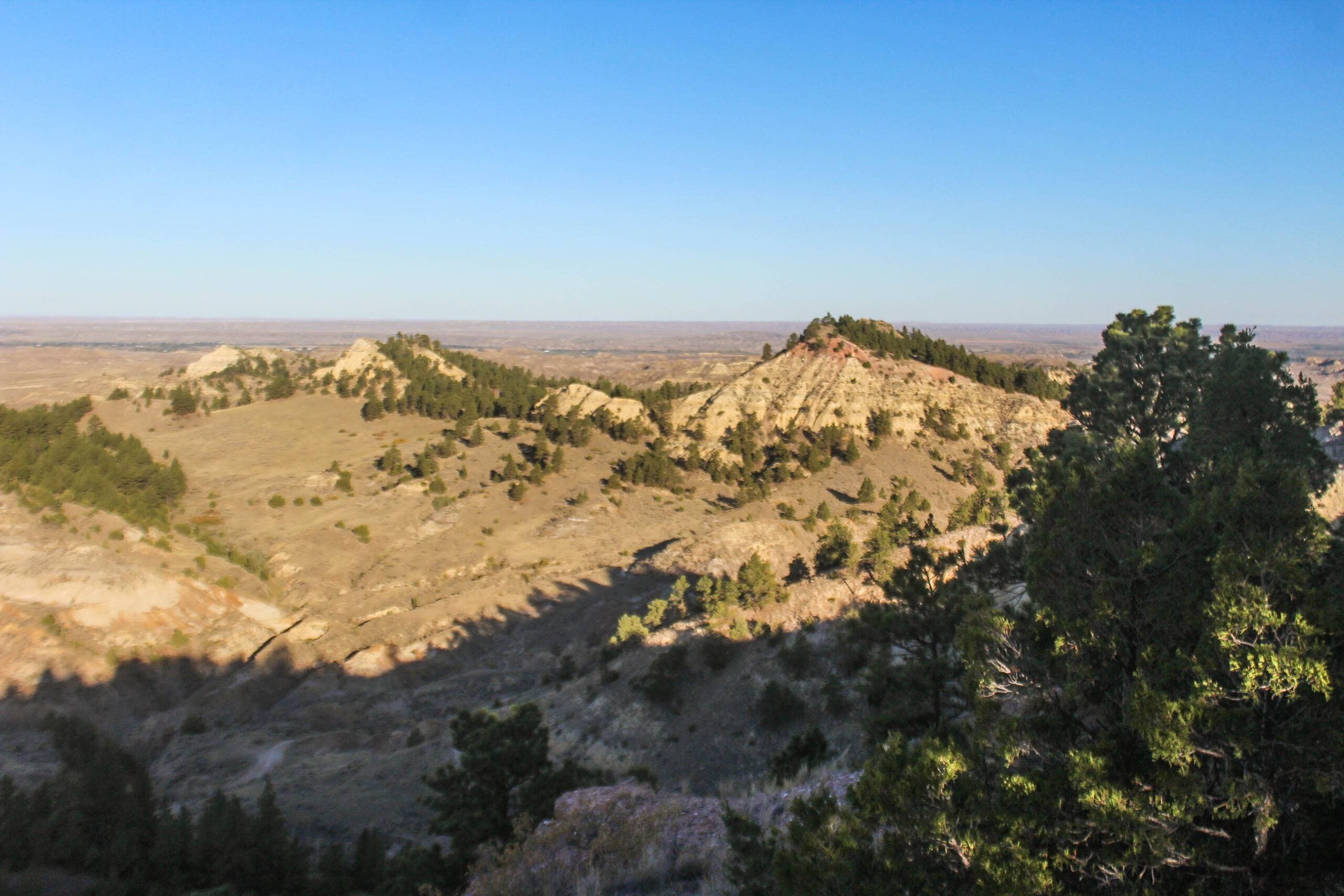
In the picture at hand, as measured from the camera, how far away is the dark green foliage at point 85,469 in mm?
35188

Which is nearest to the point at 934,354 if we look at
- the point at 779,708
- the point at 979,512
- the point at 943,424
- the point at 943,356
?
the point at 943,356

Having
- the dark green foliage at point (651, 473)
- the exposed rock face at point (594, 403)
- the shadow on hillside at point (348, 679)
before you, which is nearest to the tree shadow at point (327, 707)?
the shadow on hillside at point (348, 679)

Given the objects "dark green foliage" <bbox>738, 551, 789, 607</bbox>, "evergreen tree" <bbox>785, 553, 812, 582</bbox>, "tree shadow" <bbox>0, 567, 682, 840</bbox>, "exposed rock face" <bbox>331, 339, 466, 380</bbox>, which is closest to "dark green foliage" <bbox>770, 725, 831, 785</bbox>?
"tree shadow" <bbox>0, 567, 682, 840</bbox>

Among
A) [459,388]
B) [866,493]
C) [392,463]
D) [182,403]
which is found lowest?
[866,493]

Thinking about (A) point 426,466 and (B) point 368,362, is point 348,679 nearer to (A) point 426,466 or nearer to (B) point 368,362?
(A) point 426,466

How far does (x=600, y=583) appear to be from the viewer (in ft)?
115

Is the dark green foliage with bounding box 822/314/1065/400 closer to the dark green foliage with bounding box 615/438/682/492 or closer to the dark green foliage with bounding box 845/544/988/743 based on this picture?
the dark green foliage with bounding box 615/438/682/492

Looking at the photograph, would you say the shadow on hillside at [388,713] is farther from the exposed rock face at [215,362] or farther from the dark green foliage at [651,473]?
the exposed rock face at [215,362]

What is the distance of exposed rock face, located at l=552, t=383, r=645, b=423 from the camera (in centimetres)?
5744

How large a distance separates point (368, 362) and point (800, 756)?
2554 inches

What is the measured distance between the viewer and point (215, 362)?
304 feet

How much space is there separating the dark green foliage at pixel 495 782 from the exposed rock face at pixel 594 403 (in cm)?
4240

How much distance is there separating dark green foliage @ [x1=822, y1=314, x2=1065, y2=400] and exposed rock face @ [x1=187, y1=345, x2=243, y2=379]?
72751 millimetres

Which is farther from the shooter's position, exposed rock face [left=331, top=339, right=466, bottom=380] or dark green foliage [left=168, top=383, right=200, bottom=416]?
exposed rock face [left=331, top=339, right=466, bottom=380]
